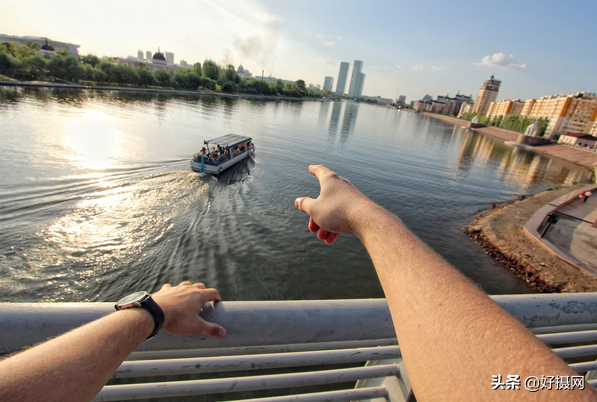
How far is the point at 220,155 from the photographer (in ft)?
65.1

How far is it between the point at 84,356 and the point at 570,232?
2085 centimetres

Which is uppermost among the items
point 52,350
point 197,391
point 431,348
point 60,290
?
point 431,348

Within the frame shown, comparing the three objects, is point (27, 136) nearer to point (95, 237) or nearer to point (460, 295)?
point (95, 237)

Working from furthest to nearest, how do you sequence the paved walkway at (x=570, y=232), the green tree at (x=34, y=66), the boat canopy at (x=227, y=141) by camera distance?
the green tree at (x=34, y=66), the boat canopy at (x=227, y=141), the paved walkway at (x=570, y=232)

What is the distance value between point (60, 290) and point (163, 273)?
2782 millimetres

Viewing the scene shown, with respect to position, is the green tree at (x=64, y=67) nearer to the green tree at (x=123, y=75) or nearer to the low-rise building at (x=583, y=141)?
the green tree at (x=123, y=75)

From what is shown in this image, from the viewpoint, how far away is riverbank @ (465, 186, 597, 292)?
10.8 meters

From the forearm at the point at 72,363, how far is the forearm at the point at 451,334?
2.73 feet

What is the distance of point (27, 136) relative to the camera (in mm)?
20234

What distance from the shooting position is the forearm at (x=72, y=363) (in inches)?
24.9

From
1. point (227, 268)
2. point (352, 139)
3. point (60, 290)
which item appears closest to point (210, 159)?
point (227, 268)

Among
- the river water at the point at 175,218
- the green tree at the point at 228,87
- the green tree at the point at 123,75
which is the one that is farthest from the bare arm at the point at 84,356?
the green tree at the point at 228,87

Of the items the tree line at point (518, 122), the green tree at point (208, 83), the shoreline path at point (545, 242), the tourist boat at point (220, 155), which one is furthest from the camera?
the green tree at point (208, 83)

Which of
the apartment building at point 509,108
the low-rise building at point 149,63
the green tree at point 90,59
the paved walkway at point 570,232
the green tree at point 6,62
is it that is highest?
the apartment building at point 509,108
